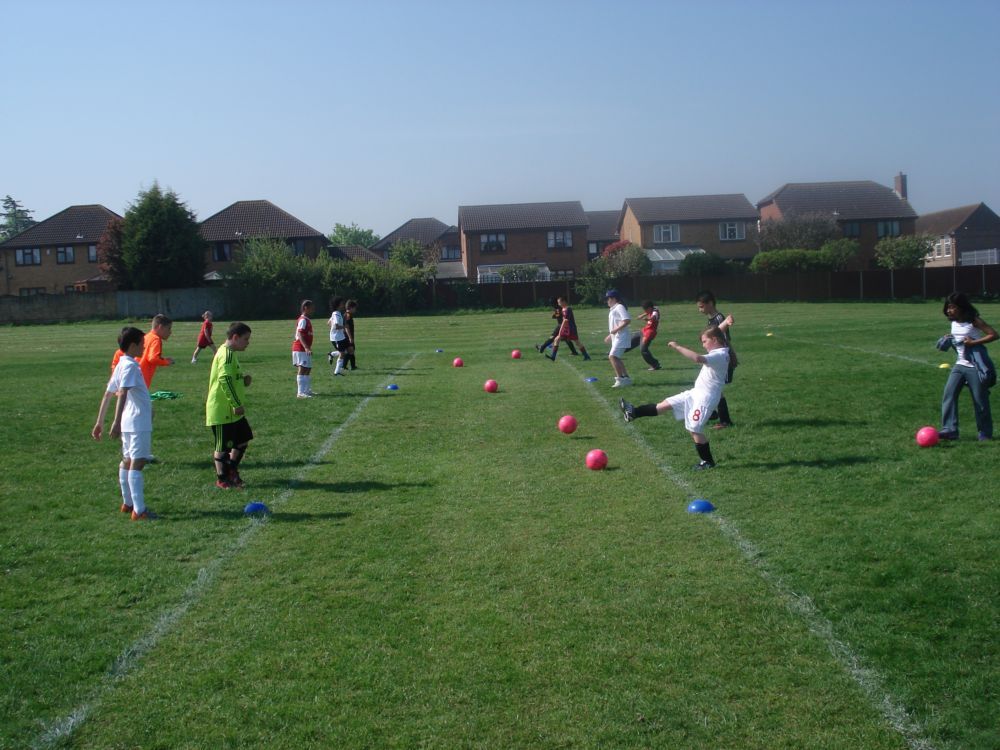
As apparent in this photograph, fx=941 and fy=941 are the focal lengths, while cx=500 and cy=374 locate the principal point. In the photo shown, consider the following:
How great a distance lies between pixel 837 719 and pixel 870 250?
8164 cm

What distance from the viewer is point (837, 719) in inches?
185

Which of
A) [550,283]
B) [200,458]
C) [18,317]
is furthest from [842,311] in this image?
[18,317]

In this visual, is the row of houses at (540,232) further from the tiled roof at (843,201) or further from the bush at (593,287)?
the bush at (593,287)

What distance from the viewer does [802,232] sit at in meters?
75.4

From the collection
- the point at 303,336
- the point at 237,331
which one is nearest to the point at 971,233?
the point at 303,336

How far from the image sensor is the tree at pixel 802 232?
75062mm

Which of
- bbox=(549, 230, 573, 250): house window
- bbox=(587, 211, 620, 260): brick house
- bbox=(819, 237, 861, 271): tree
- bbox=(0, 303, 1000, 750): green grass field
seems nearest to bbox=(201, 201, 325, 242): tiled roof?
bbox=(549, 230, 573, 250): house window

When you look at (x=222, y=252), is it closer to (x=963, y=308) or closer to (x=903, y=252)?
(x=903, y=252)

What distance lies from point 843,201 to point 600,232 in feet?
89.5

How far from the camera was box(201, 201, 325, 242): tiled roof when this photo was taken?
75.4 m

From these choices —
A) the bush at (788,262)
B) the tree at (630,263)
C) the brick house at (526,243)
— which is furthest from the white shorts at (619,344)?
the brick house at (526,243)

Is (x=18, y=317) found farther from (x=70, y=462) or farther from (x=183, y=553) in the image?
(x=183, y=553)

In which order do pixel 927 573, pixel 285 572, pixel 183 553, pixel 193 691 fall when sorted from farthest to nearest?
1. pixel 183 553
2. pixel 285 572
3. pixel 927 573
4. pixel 193 691

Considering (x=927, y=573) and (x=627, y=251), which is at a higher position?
(x=627, y=251)
